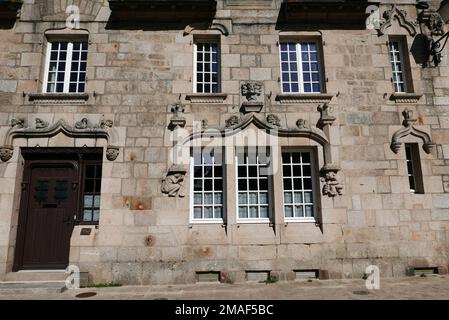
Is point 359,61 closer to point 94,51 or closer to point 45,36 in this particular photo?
point 94,51

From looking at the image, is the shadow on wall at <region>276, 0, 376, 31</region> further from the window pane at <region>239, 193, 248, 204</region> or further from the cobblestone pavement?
the cobblestone pavement

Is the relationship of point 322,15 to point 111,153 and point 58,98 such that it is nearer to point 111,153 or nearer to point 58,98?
point 111,153

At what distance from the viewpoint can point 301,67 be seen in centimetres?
823

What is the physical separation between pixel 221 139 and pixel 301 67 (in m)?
2.81

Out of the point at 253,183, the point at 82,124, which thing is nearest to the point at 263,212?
the point at 253,183

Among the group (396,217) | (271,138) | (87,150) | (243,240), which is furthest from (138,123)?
(396,217)

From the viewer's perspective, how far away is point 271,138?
7.62m

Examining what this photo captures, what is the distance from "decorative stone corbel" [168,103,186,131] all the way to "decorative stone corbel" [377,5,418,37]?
213 inches

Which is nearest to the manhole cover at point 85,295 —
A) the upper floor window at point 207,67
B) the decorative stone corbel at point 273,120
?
the upper floor window at point 207,67

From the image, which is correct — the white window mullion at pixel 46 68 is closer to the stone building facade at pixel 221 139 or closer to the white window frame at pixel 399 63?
the stone building facade at pixel 221 139

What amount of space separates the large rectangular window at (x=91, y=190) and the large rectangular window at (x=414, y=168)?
288 inches

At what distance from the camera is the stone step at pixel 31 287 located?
6188mm
